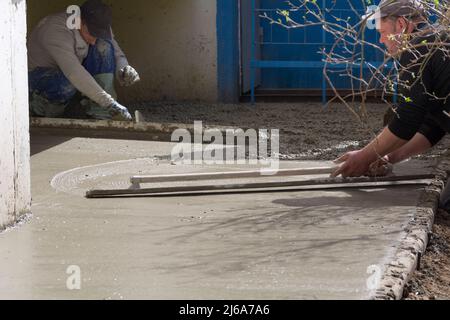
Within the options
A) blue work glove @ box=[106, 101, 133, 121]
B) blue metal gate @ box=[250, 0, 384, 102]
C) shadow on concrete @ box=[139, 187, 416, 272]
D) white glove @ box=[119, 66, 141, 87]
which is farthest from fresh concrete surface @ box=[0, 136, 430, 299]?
blue metal gate @ box=[250, 0, 384, 102]

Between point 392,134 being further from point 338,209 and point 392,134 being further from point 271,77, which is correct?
point 271,77

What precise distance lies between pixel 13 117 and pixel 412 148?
257 cm

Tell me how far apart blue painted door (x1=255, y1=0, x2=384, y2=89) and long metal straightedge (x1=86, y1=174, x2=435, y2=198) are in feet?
14.5

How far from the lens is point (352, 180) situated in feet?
19.9

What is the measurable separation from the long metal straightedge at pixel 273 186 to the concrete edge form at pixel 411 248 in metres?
0.20

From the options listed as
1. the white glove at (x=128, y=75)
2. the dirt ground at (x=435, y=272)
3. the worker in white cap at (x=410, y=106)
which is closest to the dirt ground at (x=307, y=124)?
the dirt ground at (x=435, y=272)

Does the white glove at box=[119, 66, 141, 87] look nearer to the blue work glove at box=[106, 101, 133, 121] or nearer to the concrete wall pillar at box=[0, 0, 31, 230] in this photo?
the blue work glove at box=[106, 101, 133, 121]

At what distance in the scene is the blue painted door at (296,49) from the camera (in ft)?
34.4

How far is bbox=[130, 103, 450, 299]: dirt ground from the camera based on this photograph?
18.5ft

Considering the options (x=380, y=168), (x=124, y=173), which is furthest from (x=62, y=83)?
(x=380, y=168)

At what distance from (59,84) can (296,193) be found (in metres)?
3.36

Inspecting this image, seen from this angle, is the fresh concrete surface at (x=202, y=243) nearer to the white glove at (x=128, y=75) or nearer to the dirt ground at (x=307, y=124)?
the dirt ground at (x=307, y=124)

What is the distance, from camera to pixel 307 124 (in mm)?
8750

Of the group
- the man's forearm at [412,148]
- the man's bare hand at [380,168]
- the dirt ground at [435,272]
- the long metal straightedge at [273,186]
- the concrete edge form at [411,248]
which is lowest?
the dirt ground at [435,272]
